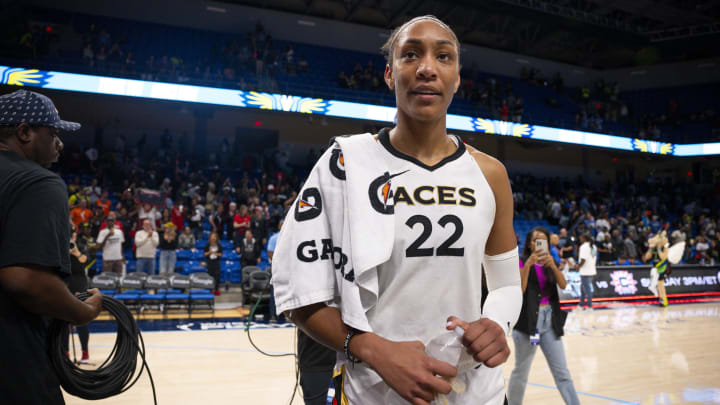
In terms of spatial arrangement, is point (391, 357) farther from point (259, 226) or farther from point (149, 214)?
point (149, 214)

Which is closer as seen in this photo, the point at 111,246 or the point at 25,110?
the point at 25,110

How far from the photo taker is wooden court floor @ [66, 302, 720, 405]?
5.42 meters

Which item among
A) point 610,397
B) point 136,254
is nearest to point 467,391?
point 610,397

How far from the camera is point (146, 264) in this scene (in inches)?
443

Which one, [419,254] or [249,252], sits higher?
[419,254]

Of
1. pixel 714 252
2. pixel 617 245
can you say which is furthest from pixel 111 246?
pixel 714 252

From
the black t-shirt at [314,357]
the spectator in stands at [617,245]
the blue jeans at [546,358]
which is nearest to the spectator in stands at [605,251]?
the spectator in stands at [617,245]

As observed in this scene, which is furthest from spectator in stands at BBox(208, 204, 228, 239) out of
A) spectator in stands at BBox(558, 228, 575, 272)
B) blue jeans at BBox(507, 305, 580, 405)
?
blue jeans at BBox(507, 305, 580, 405)

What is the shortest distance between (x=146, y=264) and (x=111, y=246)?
0.87 m

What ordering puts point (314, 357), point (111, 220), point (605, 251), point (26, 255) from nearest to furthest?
1. point (26, 255)
2. point (314, 357)
3. point (111, 220)
4. point (605, 251)

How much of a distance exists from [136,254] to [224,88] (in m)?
7.65

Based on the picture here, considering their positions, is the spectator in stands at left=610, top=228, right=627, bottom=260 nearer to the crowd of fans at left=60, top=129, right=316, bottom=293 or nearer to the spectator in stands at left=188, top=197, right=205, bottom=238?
the crowd of fans at left=60, top=129, right=316, bottom=293

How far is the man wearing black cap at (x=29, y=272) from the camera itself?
6.01ft

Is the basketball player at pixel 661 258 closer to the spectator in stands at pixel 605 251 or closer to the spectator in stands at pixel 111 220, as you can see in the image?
the spectator in stands at pixel 605 251
